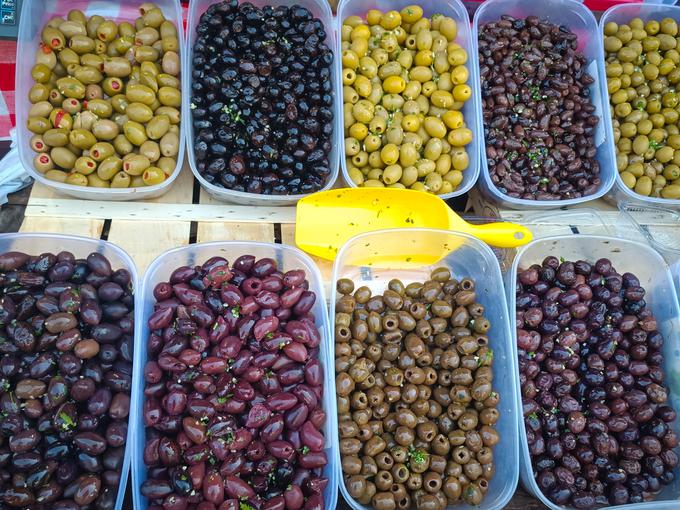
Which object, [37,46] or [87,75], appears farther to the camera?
[37,46]

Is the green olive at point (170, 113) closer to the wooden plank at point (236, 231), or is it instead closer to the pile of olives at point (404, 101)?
the wooden plank at point (236, 231)

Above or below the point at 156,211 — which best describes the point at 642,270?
below

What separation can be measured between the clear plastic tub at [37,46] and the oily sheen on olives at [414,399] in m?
0.92

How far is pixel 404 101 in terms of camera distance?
2414 mm

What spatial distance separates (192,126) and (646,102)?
82.3 inches

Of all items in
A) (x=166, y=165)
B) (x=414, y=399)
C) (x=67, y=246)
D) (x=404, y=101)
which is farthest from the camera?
(x=404, y=101)

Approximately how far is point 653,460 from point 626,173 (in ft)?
4.13

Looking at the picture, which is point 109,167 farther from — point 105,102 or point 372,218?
→ point 372,218

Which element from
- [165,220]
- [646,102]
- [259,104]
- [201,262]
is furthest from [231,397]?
[646,102]

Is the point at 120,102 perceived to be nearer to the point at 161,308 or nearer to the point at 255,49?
the point at 255,49

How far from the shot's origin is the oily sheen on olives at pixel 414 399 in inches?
67.9

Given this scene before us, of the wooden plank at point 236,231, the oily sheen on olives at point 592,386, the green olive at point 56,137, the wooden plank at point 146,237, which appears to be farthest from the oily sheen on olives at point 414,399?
the green olive at point 56,137

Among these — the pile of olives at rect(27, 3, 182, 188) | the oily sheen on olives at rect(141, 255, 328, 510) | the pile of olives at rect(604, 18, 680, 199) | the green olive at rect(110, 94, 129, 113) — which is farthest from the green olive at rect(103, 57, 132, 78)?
the pile of olives at rect(604, 18, 680, 199)

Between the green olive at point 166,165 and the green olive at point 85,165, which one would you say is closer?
the green olive at point 85,165
